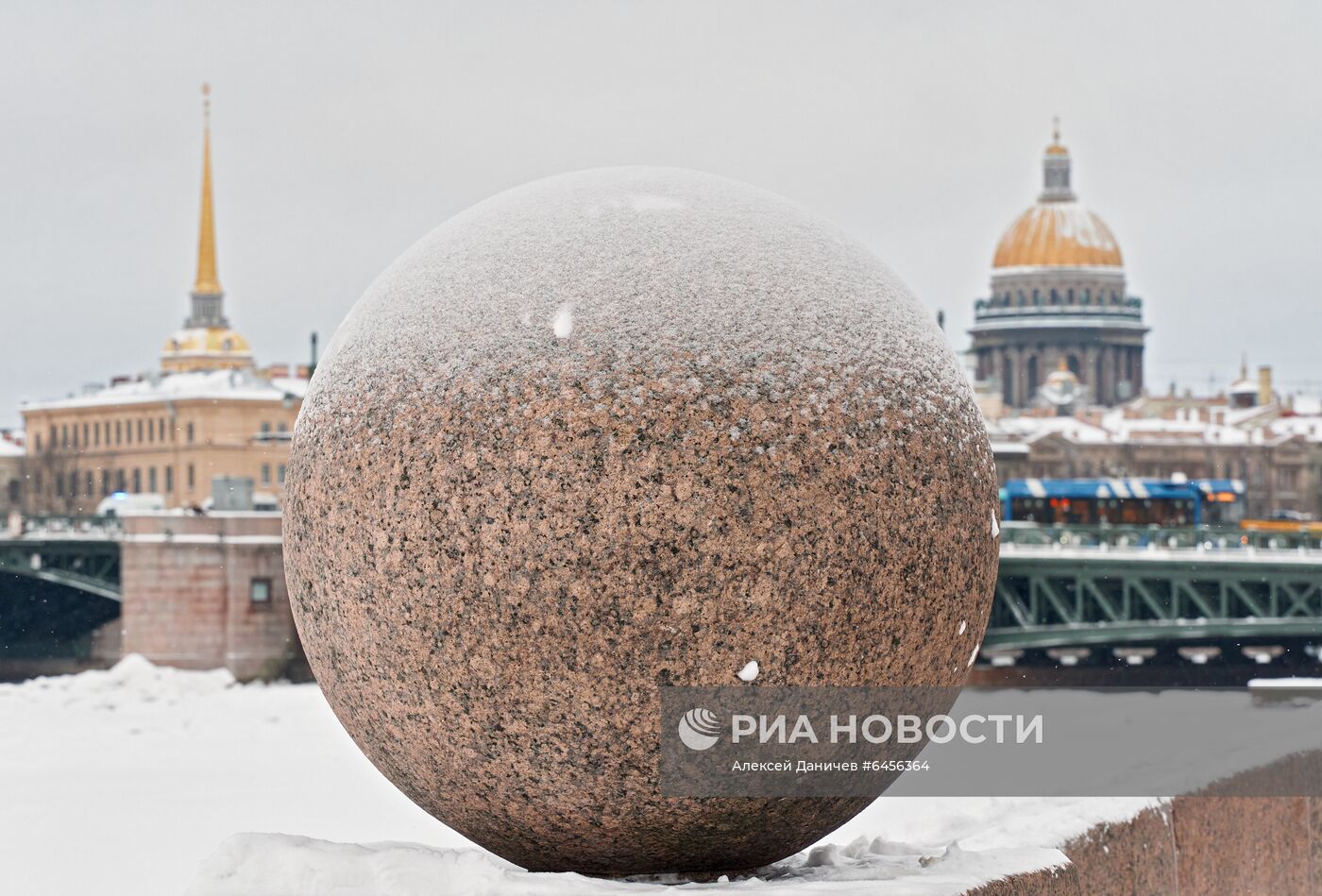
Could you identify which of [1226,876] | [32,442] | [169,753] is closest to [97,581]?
[169,753]

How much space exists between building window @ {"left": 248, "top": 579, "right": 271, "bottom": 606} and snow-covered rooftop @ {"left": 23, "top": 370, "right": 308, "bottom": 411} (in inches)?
2000

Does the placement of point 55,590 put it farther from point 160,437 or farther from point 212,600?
point 160,437

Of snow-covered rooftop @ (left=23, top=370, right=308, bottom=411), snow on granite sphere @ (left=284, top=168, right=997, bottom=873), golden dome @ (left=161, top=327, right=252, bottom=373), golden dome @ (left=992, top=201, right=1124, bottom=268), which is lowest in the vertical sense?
snow on granite sphere @ (left=284, top=168, right=997, bottom=873)

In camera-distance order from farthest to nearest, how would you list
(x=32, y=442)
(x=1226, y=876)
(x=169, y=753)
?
(x=32, y=442)
(x=169, y=753)
(x=1226, y=876)

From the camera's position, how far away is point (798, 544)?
5406mm

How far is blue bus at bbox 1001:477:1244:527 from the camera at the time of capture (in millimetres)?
56031

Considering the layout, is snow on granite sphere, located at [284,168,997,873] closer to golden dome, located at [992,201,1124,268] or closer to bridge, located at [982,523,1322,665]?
bridge, located at [982,523,1322,665]

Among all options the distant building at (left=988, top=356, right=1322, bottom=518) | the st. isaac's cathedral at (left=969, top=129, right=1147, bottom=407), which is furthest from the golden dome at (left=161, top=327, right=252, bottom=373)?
the st. isaac's cathedral at (left=969, top=129, right=1147, bottom=407)

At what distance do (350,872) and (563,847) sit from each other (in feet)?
1.93

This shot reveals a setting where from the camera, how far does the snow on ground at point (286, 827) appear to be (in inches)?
223

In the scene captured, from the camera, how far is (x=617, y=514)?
17.6 ft

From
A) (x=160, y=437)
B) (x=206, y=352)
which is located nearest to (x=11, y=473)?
(x=160, y=437)

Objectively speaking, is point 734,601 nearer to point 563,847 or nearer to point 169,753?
point 563,847

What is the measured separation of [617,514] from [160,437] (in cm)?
9125
